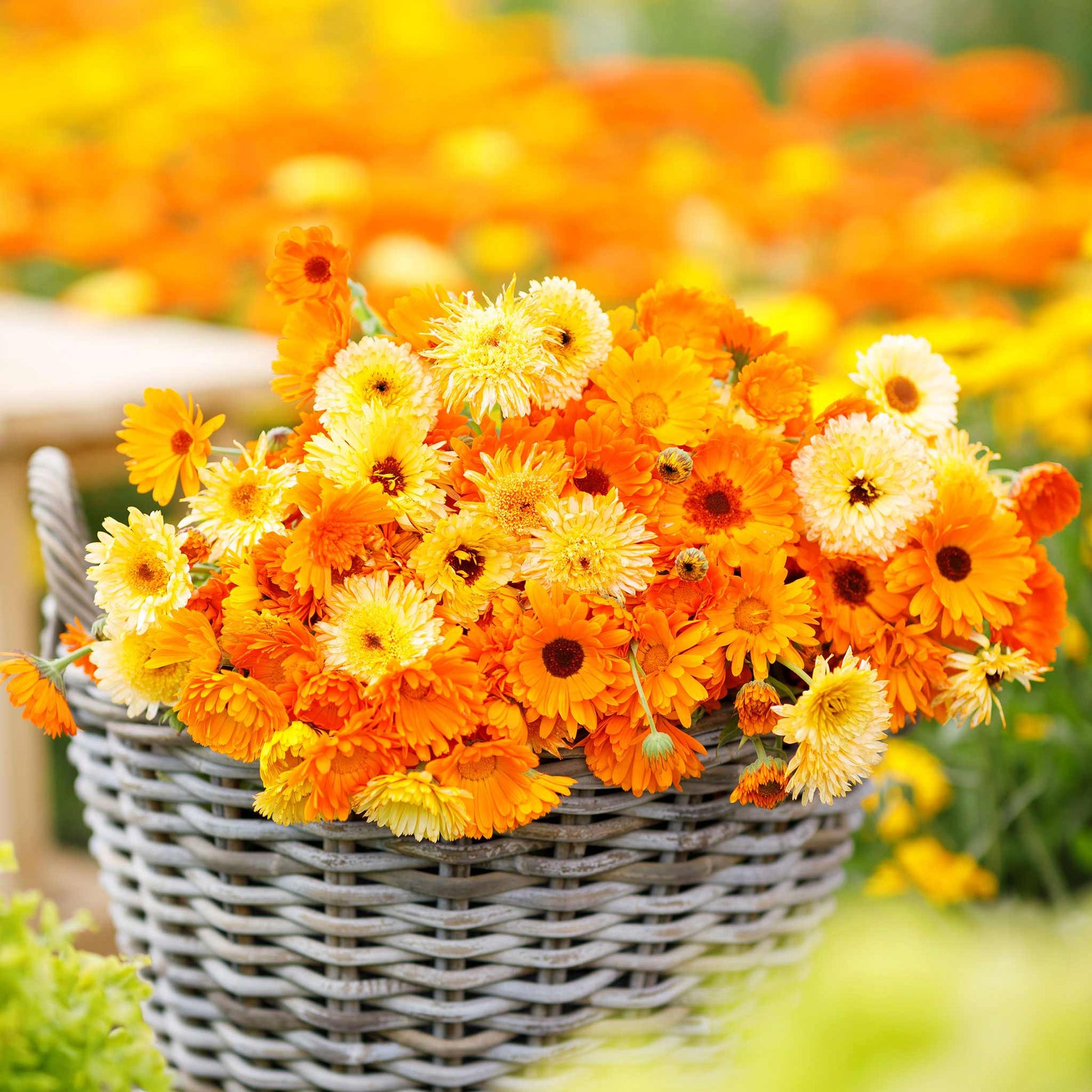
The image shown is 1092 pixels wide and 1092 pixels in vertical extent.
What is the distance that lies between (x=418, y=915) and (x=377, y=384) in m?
0.28

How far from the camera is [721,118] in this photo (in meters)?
3.41

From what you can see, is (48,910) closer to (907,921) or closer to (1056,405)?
(907,921)

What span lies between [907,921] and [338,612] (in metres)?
0.33

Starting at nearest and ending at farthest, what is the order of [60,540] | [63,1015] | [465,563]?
1. [63,1015]
2. [465,563]
3. [60,540]

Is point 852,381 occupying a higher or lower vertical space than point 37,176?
higher

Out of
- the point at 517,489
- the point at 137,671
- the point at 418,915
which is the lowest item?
the point at 418,915

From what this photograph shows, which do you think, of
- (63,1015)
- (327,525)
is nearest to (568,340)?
(327,525)

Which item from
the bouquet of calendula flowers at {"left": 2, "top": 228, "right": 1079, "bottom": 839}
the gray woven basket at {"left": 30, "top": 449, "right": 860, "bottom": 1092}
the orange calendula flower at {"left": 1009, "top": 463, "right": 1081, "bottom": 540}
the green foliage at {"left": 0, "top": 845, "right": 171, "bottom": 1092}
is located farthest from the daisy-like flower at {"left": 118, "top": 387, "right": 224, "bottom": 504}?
→ the orange calendula flower at {"left": 1009, "top": 463, "right": 1081, "bottom": 540}

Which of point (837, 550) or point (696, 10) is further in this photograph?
point (696, 10)

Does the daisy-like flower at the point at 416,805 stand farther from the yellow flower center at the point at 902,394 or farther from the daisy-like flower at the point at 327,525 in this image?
the yellow flower center at the point at 902,394

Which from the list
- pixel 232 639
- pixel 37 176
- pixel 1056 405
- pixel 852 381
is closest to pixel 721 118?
pixel 37 176

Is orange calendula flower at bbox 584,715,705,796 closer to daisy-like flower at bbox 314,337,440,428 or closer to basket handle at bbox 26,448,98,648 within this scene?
daisy-like flower at bbox 314,337,440,428

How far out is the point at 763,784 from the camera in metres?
0.64

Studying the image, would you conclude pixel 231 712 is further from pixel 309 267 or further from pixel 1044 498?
pixel 1044 498
